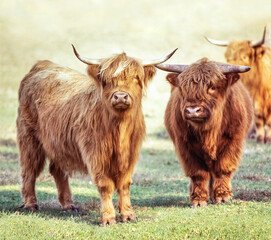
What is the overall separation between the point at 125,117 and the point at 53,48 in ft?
76.8

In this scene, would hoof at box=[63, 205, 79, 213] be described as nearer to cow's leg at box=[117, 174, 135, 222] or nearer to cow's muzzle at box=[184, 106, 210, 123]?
cow's leg at box=[117, 174, 135, 222]

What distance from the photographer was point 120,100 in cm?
490

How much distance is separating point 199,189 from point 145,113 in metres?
10.9

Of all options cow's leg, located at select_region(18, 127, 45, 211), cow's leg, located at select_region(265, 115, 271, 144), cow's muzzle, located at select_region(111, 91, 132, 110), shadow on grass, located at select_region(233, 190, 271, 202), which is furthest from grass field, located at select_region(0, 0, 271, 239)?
cow's muzzle, located at select_region(111, 91, 132, 110)

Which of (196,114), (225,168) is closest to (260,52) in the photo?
(225,168)

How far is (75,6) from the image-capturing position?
39469mm

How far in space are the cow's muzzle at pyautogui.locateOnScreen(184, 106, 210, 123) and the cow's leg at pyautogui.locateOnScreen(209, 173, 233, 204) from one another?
→ 2.42 feet

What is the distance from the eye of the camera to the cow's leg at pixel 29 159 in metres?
6.27

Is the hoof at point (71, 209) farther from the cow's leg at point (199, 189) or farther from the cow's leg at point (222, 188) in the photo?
the cow's leg at point (222, 188)

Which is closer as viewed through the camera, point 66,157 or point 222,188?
point 66,157

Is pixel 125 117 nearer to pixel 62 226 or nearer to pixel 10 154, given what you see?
pixel 62 226

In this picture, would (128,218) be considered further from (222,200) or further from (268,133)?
(268,133)

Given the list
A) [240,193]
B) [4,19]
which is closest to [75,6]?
[4,19]

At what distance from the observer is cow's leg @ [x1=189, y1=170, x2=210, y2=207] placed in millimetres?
5859
